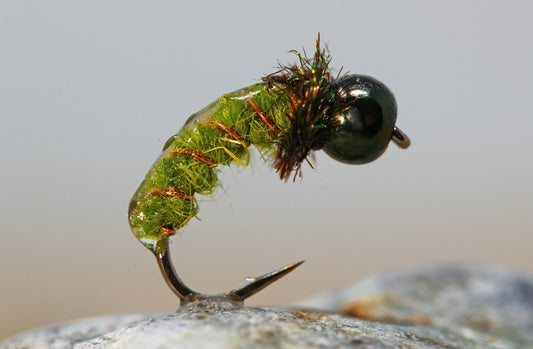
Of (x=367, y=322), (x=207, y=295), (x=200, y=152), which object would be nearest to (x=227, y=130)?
(x=200, y=152)

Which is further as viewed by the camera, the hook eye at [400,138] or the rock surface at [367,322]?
the hook eye at [400,138]

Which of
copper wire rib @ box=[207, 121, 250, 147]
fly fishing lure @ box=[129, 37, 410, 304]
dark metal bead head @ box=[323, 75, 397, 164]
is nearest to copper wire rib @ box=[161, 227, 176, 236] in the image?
fly fishing lure @ box=[129, 37, 410, 304]

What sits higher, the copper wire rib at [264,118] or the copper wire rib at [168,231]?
the copper wire rib at [264,118]

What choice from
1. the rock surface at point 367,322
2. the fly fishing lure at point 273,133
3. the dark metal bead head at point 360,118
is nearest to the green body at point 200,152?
the fly fishing lure at point 273,133

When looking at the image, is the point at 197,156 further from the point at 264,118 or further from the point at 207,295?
the point at 207,295

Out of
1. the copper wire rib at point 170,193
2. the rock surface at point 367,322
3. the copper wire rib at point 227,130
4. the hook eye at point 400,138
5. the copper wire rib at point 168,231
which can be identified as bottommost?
the rock surface at point 367,322

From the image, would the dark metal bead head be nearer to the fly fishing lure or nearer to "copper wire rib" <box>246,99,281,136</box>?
the fly fishing lure

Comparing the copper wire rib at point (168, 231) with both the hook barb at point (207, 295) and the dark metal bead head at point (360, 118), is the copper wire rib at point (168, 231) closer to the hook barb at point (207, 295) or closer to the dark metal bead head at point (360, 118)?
the hook barb at point (207, 295)

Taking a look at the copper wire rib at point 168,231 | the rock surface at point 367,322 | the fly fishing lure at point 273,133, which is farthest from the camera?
the copper wire rib at point 168,231

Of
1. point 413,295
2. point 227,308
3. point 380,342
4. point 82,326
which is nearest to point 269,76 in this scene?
point 227,308
